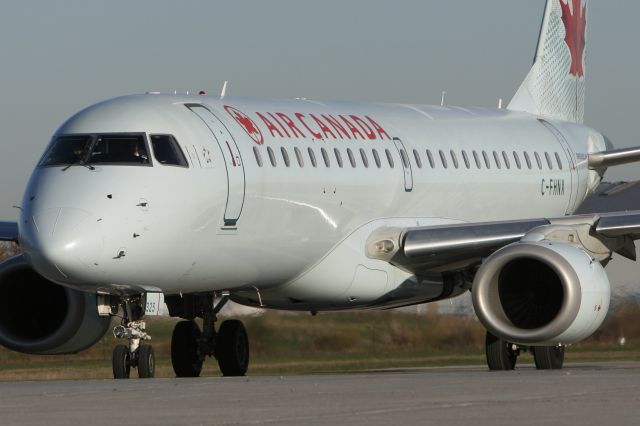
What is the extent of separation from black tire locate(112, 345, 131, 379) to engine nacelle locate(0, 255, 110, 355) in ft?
10.7

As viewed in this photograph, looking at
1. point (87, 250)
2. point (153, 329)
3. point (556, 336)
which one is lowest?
point (153, 329)

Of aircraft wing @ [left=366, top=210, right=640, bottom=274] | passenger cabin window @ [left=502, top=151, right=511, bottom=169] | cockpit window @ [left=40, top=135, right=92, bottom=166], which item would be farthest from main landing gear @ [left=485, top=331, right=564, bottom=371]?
cockpit window @ [left=40, top=135, right=92, bottom=166]

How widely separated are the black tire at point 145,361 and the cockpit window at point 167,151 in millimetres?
2217

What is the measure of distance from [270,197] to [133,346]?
273cm

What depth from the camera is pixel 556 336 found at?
2072cm

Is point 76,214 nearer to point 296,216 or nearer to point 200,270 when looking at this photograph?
point 200,270

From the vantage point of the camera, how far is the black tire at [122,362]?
67.2 feet

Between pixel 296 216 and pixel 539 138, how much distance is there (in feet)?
27.6

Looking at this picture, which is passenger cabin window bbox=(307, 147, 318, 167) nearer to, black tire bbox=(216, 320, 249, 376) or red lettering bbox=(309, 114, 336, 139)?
red lettering bbox=(309, 114, 336, 139)

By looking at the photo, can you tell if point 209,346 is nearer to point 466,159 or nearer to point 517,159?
point 466,159

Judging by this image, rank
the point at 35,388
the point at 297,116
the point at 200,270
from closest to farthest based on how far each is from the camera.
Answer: the point at 35,388, the point at 200,270, the point at 297,116

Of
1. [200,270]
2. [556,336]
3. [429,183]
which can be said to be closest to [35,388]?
[200,270]

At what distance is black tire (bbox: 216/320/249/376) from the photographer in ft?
79.2

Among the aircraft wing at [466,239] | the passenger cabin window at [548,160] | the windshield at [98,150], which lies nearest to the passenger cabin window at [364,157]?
the aircraft wing at [466,239]
